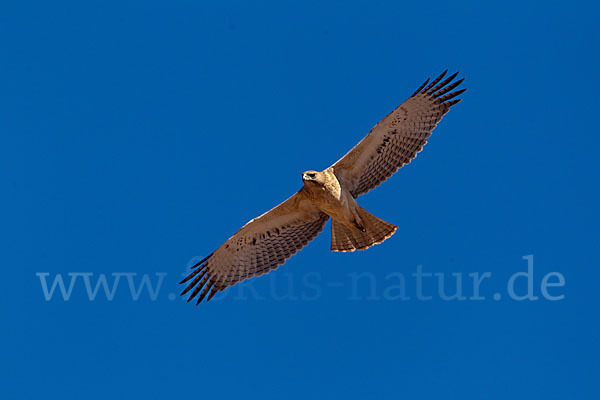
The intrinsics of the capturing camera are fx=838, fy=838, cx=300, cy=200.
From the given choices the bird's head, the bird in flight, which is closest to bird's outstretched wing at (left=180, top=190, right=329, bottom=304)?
the bird in flight

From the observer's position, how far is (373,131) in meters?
11.6

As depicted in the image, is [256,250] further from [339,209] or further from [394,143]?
[394,143]

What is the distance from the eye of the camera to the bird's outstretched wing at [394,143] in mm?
11727

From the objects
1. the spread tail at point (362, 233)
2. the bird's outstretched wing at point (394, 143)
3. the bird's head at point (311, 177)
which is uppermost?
the bird's outstretched wing at point (394, 143)

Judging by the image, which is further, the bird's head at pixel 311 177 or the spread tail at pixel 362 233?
the spread tail at pixel 362 233

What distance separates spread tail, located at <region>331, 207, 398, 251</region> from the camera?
11.6 metres

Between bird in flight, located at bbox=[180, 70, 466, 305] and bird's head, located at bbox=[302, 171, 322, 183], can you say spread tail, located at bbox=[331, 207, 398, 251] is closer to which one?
bird in flight, located at bbox=[180, 70, 466, 305]

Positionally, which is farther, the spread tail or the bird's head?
the spread tail

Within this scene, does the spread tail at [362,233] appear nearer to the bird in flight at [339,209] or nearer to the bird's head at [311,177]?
the bird in flight at [339,209]

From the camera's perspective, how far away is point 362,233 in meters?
11.7

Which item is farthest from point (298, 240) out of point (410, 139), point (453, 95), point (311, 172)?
point (453, 95)

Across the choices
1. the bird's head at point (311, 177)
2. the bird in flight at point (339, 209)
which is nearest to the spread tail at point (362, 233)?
the bird in flight at point (339, 209)

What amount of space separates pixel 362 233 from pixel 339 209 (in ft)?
1.83

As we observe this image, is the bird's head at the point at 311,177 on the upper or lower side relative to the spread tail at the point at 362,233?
upper
